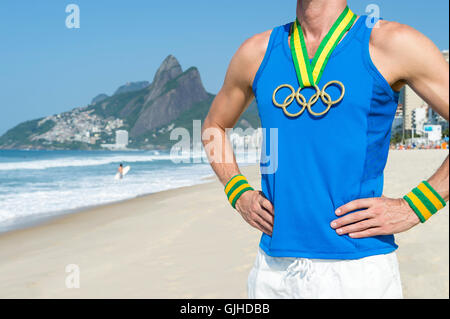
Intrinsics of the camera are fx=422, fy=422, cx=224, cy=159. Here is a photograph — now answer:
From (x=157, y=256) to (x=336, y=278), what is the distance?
613cm

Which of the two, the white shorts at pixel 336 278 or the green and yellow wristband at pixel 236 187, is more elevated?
the green and yellow wristband at pixel 236 187

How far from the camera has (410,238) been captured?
256 inches

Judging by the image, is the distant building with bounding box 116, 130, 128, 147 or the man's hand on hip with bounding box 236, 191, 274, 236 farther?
the distant building with bounding box 116, 130, 128, 147

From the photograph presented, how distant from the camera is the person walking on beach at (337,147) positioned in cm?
152

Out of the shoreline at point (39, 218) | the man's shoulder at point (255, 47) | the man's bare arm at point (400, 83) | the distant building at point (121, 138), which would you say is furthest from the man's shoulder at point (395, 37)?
the distant building at point (121, 138)

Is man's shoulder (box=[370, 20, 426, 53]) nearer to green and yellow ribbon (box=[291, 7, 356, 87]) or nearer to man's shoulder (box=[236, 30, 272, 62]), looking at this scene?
green and yellow ribbon (box=[291, 7, 356, 87])

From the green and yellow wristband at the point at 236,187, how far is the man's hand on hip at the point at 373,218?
0.49m

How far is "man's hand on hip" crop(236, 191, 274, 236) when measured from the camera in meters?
1.76

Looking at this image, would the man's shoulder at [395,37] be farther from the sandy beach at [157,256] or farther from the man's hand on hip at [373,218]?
the sandy beach at [157,256]

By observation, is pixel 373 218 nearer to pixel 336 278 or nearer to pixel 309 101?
pixel 336 278

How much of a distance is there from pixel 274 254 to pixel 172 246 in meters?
6.64

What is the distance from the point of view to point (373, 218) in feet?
5.17

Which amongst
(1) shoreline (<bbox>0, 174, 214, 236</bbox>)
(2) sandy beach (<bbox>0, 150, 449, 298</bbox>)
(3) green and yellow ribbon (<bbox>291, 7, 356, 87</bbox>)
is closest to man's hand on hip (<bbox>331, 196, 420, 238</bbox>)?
(3) green and yellow ribbon (<bbox>291, 7, 356, 87</bbox>)

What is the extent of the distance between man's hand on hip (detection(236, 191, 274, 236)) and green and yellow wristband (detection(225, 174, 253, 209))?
34 millimetres
